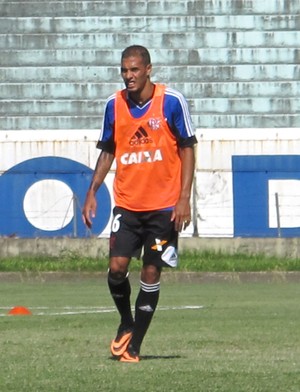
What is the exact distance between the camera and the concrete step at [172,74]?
29.8 meters

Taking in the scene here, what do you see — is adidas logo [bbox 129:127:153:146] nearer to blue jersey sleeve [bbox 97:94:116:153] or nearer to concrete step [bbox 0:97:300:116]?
blue jersey sleeve [bbox 97:94:116:153]

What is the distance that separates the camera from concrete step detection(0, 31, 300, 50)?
99.3 feet

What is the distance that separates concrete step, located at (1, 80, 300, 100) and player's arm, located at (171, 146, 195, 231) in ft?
70.0

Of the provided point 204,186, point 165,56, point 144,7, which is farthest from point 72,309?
point 144,7

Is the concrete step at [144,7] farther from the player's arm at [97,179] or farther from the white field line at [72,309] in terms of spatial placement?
the player's arm at [97,179]

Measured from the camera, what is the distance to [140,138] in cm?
815

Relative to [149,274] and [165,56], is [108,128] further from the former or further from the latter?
[165,56]

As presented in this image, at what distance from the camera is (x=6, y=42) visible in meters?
30.4

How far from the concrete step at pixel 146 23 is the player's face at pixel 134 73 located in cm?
2242

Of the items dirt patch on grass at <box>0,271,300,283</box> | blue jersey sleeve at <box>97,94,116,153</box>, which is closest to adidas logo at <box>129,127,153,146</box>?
blue jersey sleeve at <box>97,94,116,153</box>

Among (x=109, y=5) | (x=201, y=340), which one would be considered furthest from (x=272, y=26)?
(x=201, y=340)

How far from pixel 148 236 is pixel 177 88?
846 inches

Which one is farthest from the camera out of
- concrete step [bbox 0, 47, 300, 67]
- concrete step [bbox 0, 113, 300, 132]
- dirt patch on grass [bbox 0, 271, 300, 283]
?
concrete step [bbox 0, 47, 300, 67]

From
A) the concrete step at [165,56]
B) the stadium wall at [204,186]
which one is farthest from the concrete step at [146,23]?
the stadium wall at [204,186]
